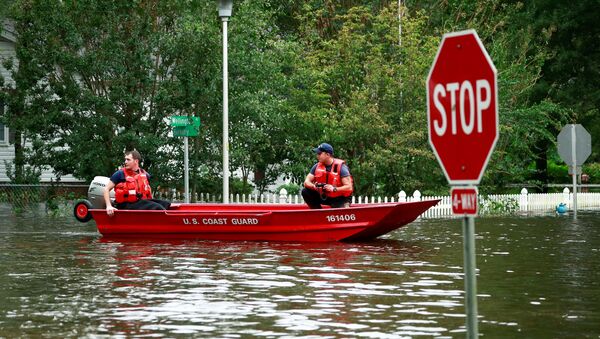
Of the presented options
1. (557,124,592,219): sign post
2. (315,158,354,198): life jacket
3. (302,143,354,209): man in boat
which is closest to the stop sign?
(302,143,354,209): man in boat

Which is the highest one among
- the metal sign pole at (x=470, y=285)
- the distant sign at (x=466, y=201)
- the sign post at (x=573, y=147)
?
the sign post at (x=573, y=147)

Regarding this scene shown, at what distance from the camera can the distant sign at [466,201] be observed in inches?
271

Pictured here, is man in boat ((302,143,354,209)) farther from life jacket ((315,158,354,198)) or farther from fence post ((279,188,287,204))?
fence post ((279,188,287,204))

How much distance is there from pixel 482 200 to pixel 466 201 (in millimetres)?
32589

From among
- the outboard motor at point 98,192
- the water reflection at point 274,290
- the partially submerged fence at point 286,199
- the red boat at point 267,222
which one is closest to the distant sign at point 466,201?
the water reflection at point 274,290

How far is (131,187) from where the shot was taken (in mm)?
24406

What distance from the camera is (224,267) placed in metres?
17.8

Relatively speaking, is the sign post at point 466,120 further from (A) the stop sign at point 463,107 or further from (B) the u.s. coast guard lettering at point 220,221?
(B) the u.s. coast guard lettering at point 220,221

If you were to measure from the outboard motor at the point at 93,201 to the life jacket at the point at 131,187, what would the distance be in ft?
3.14

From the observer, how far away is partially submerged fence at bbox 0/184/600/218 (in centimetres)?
3450

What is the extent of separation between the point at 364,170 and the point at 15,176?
36.9ft

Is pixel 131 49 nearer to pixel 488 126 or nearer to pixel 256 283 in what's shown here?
pixel 256 283

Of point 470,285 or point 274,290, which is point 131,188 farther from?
point 470,285

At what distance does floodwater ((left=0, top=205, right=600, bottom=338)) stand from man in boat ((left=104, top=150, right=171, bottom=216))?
0.96 m
